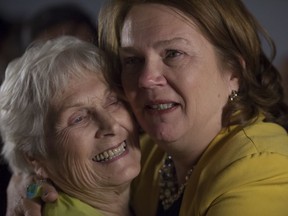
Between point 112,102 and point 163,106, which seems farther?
point 112,102

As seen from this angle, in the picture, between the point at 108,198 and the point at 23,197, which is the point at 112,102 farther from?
the point at 23,197

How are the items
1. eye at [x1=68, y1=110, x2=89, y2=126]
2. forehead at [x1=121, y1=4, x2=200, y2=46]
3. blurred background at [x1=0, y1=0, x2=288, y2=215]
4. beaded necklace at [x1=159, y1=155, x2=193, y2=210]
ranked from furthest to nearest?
1. blurred background at [x1=0, y1=0, x2=288, y2=215]
2. beaded necklace at [x1=159, y1=155, x2=193, y2=210]
3. eye at [x1=68, y1=110, x2=89, y2=126]
4. forehead at [x1=121, y1=4, x2=200, y2=46]

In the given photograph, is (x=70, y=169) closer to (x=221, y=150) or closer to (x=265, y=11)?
(x=221, y=150)

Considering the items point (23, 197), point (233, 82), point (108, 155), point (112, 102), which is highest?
point (233, 82)

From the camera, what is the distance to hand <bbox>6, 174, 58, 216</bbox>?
1.56 meters

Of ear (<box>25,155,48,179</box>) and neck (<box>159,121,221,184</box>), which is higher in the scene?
neck (<box>159,121,221,184</box>)

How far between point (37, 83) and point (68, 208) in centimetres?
41

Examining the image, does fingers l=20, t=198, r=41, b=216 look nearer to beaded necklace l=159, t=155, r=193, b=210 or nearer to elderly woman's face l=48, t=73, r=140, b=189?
elderly woman's face l=48, t=73, r=140, b=189

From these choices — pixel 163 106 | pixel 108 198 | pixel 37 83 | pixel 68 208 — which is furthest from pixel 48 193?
pixel 163 106

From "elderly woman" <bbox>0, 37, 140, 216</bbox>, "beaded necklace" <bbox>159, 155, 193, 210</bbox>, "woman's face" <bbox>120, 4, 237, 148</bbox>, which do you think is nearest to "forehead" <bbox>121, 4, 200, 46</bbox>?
"woman's face" <bbox>120, 4, 237, 148</bbox>

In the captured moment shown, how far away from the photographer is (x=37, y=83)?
1497 millimetres

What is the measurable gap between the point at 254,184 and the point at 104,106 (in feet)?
1.79

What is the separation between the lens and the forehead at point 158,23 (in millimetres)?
1401

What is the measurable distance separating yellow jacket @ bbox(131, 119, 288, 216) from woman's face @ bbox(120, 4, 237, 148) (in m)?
0.10
